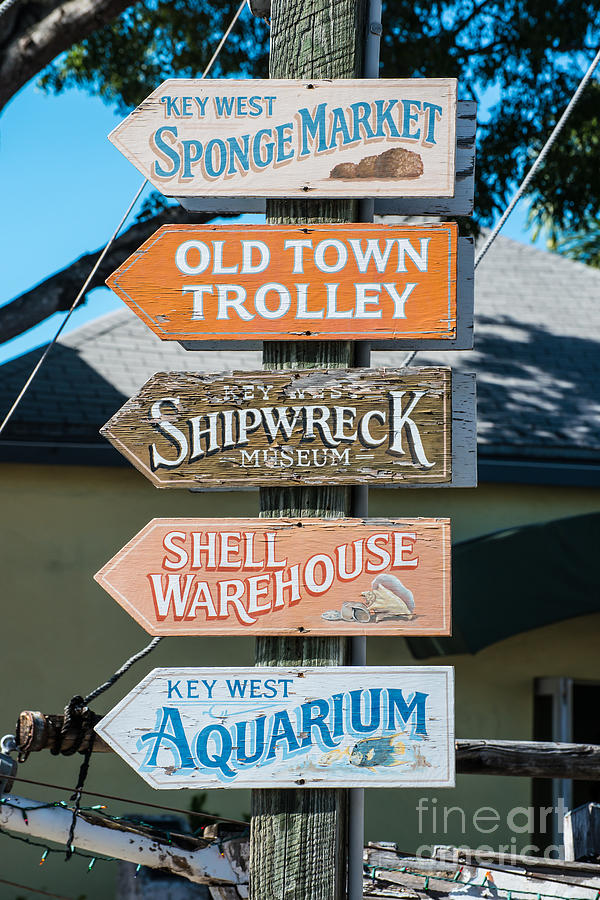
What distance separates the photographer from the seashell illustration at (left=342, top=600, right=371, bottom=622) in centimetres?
290

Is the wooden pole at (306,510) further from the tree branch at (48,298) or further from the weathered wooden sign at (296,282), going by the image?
the tree branch at (48,298)

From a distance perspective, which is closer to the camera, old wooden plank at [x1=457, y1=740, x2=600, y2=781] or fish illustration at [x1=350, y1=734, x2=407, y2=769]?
fish illustration at [x1=350, y1=734, x2=407, y2=769]

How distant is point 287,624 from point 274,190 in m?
1.32

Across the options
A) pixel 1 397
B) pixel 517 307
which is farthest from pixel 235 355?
pixel 517 307

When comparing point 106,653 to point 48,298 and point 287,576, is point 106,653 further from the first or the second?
point 287,576

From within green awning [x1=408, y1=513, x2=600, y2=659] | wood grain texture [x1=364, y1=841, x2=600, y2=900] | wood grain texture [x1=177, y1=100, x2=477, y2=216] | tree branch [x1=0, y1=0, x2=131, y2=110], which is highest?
tree branch [x1=0, y1=0, x2=131, y2=110]

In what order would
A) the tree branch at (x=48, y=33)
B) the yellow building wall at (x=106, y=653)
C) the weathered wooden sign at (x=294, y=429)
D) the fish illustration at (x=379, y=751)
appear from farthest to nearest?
the yellow building wall at (x=106, y=653) < the tree branch at (x=48, y=33) < the weathered wooden sign at (x=294, y=429) < the fish illustration at (x=379, y=751)

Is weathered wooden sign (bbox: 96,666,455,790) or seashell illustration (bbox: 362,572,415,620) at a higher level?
seashell illustration (bbox: 362,572,415,620)

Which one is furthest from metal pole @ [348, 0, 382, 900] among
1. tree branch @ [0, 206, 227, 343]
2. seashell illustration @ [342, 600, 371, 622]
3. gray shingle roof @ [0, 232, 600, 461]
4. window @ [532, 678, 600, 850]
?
window @ [532, 678, 600, 850]

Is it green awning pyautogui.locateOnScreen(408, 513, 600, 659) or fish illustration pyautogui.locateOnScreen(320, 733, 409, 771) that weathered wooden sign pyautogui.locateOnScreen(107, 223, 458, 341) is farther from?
green awning pyautogui.locateOnScreen(408, 513, 600, 659)

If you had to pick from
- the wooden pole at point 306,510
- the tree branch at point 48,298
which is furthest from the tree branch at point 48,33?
the wooden pole at point 306,510

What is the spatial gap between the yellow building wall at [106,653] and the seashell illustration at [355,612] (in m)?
4.75

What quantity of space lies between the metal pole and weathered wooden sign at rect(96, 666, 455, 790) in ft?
0.43

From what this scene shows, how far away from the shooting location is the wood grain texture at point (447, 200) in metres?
3.10
